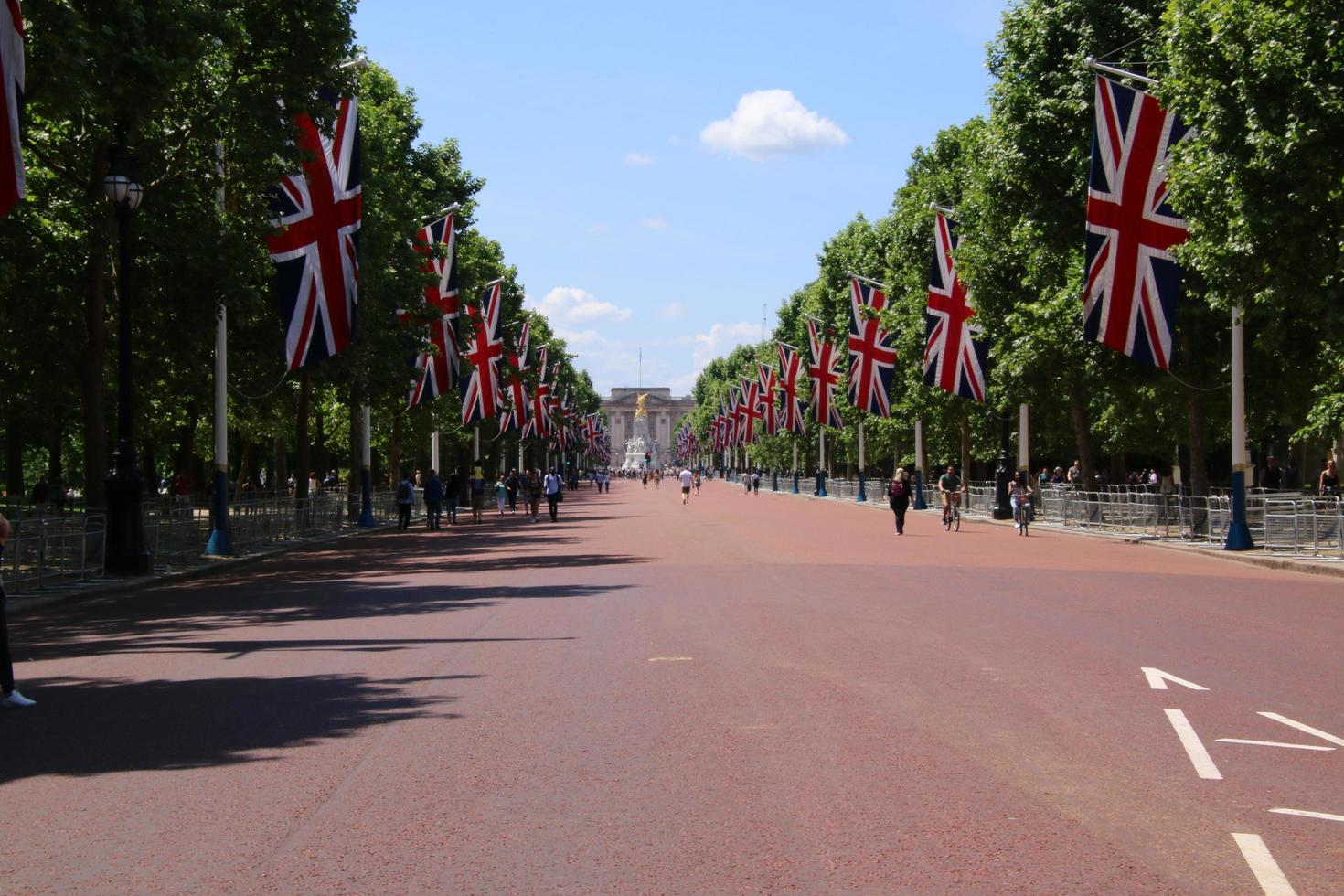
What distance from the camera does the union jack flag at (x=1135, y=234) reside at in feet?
94.4

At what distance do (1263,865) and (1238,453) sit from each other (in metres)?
25.6

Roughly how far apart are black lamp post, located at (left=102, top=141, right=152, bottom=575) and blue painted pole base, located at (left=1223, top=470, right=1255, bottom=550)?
20.5 m

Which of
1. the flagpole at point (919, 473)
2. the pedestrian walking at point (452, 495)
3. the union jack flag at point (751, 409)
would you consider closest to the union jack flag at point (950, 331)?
the pedestrian walking at point (452, 495)

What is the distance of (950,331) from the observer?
44500 mm

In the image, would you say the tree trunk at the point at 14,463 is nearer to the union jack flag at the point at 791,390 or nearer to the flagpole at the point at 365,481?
the flagpole at the point at 365,481

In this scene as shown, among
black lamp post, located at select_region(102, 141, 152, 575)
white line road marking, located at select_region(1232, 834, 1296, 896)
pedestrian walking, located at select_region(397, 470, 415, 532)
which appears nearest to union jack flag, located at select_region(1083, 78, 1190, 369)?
black lamp post, located at select_region(102, 141, 152, 575)

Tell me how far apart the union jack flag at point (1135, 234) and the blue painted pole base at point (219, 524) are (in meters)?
17.8

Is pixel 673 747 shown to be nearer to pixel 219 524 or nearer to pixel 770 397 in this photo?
pixel 219 524

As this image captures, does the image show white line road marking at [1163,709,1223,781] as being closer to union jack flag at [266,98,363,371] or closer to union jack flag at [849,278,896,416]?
union jack flag at [266,98,363,371]

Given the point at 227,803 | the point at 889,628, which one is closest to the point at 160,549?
the point at 889,628

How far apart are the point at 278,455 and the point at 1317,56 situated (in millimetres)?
51826

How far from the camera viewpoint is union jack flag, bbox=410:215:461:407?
45031 mm

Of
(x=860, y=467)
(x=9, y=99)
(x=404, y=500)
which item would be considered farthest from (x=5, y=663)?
(x=860, y=467)

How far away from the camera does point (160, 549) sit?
27.8 m
